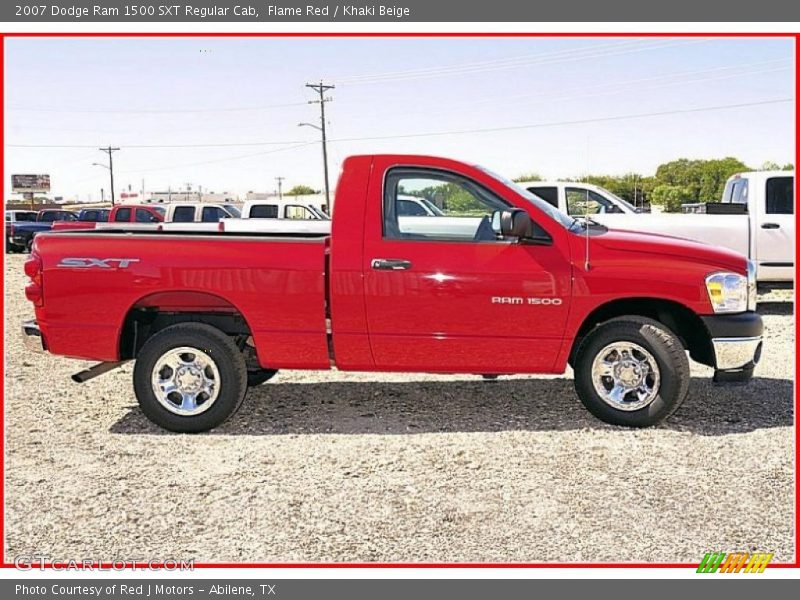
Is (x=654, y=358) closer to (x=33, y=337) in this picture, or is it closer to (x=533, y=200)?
(x=533, y=200)

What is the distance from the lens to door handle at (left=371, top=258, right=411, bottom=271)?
561cm

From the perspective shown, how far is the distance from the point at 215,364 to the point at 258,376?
1.37 meters

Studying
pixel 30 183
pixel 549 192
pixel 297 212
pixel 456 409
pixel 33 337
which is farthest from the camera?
pixel 30 183

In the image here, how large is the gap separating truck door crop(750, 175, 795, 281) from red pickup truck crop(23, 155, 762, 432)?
6.36 meters

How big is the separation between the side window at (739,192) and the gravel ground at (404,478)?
580cm

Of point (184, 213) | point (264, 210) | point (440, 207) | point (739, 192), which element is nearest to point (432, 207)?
point (440, 207)

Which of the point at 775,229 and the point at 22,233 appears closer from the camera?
the point at 775,229

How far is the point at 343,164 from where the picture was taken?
581 cm

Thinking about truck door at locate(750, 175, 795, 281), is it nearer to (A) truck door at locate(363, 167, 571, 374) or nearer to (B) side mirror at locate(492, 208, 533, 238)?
(A) truck door at locate(363, 167, 571, 374)

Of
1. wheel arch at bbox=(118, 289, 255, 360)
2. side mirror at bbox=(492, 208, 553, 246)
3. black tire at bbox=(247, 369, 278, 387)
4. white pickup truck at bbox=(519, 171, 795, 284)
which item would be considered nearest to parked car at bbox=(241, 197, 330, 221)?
white pickup truck at bbox=(519, 171, 795, 284)

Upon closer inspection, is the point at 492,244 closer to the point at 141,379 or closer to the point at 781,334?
the point at 141,379

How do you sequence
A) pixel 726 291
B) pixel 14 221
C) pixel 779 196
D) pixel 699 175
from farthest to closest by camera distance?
1. pixel 699 175
2. pixel 14 221
3. pixel 779 196
4. pixel 726 291

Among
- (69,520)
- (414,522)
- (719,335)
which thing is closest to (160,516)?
(69,520)

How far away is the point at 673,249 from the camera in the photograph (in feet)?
19.0
